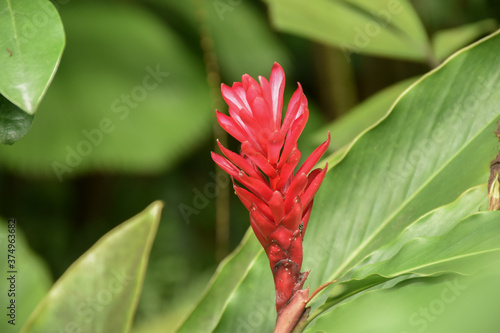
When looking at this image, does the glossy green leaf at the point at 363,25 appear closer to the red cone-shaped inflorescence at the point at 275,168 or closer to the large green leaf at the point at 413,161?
the large green leaf at the point at 413,161

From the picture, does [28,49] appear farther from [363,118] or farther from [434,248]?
[363,118]

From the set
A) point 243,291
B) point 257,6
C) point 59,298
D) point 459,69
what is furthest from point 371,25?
point 257,6

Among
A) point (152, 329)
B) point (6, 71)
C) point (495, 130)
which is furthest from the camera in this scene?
point (152, 329)

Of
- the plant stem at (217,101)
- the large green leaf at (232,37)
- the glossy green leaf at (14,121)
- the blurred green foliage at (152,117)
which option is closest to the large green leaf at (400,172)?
the glossy green leaf at (14,121)

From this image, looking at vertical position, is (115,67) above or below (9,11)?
below

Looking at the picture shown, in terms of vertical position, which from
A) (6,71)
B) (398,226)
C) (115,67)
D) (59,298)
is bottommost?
(115,67)

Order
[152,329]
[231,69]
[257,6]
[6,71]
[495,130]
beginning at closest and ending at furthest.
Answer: [6,71], [495,130], [152,329], [231,69], [257,6]

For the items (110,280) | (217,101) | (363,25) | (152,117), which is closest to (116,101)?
(152,117)

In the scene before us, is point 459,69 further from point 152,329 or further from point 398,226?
point 152,329
